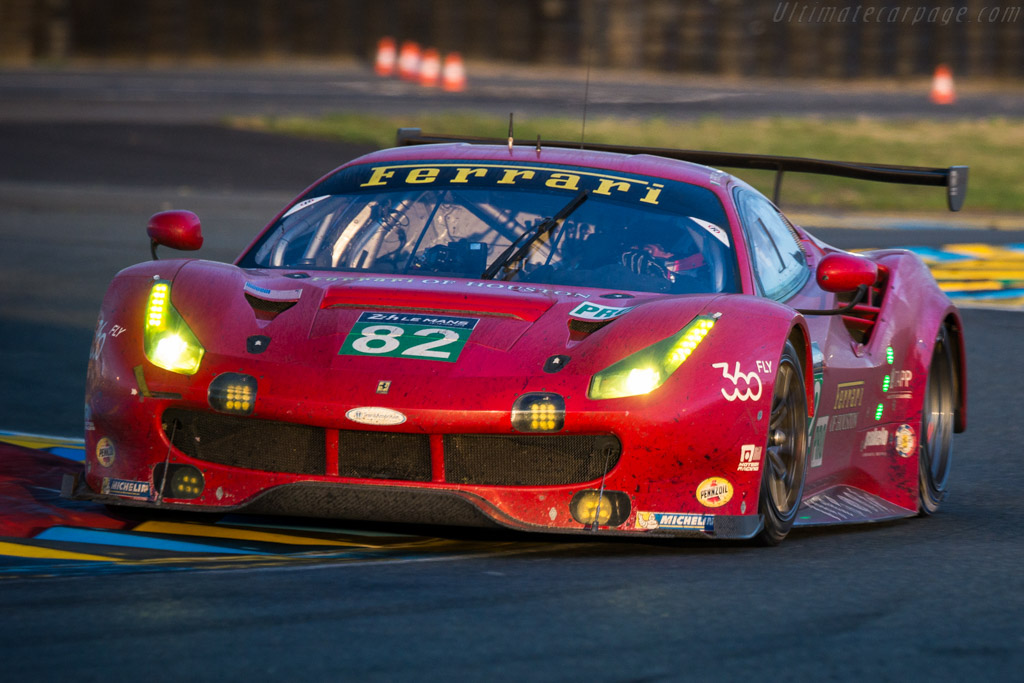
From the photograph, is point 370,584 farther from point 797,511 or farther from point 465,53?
point 465,53

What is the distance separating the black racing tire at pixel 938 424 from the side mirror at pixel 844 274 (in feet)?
2.85

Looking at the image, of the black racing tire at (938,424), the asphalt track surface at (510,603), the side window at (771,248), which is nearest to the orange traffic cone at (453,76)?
the black racing tire at (938,424)

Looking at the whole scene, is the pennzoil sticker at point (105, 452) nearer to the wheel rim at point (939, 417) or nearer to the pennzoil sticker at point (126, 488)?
the pennzoil sticker at point (126, 488)

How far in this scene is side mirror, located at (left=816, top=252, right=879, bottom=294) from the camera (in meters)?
5.67

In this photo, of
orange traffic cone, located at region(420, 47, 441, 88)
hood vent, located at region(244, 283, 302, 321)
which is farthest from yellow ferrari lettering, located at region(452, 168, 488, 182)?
orange traffic cone, located at region(420, 47, 441, 88)

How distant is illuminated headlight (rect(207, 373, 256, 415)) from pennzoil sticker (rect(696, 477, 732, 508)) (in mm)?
1247

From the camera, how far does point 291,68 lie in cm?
4356

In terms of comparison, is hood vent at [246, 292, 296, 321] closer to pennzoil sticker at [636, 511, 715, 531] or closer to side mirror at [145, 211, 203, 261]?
side mirror at [145, 211, 203, 261]

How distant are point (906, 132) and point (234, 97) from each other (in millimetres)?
12259

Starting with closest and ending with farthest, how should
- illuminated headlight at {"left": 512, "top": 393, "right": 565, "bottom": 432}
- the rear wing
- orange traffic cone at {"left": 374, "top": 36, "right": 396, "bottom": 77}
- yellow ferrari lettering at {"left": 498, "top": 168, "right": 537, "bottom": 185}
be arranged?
1. illuminated headlight at {"left": 512, "top": 393, "right": 565, "bottom": 432}
2. yellow ferrari lettering at {"left": 498, "top": 168, "right": 537, "bottom": 185}
3. the rear wing
4. orange traffic cone at {"left": 374, "top": 36, "right": 396, "bottom": 77}

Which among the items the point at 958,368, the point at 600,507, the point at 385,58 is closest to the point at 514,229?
the point at 600,507

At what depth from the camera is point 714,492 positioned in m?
4.84

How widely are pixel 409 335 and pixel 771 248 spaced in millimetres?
1733

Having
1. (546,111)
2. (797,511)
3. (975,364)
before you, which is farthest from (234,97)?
(797,511)
